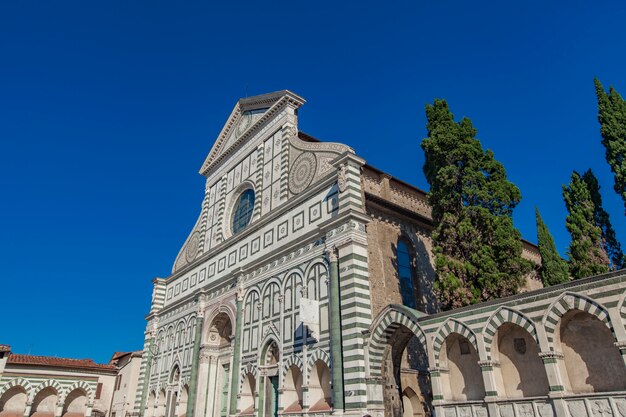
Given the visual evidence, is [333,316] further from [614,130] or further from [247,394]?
[614,130]

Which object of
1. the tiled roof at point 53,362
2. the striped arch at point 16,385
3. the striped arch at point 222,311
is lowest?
the striped arch at point 16,385

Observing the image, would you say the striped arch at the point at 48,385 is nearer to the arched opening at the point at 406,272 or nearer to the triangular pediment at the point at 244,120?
the triangular pediment at the point at 244,120

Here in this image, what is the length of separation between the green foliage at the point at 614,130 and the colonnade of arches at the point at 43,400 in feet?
102

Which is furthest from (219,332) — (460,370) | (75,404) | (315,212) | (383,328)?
(460,370)

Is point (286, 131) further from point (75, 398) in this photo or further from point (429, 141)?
point (75, 398)

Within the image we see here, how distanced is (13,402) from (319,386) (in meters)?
21.1

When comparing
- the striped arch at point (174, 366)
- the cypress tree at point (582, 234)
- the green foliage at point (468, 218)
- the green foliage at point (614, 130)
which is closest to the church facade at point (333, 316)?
the striped arch at point (174, 366)

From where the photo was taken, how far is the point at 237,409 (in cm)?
1833

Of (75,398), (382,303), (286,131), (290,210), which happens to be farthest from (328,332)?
(75,398)

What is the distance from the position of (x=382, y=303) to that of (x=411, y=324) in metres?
2.40

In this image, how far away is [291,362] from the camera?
1652cm

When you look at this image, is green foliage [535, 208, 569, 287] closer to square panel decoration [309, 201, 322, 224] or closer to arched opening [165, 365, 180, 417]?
square panel decoration [309, 201, 322, 224]

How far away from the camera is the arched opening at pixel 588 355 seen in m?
10.2

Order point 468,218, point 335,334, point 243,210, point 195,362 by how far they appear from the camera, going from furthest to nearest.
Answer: point 243,210, point 195,362, point 468,218, point 335,334
